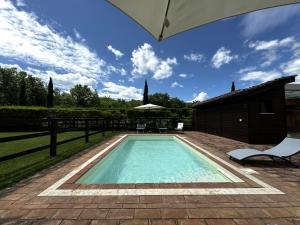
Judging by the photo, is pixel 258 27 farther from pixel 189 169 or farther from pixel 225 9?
pixel 225 9

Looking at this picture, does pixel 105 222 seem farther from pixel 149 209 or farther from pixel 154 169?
pixel 154 169

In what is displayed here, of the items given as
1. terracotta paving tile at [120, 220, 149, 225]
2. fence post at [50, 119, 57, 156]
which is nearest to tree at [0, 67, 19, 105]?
fence post at [50, 119, 57, 156]

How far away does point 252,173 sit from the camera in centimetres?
470

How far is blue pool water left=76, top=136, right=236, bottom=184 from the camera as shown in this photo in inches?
196

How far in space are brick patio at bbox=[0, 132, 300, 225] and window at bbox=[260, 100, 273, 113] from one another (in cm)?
723

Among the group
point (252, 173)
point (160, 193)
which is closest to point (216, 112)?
point (252, 173)

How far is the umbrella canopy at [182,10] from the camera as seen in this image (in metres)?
2.03

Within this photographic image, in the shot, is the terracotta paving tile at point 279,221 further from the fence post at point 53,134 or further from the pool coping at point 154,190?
the fence post at point 53,134

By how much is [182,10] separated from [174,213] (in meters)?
2.45

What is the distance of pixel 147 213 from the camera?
2.79 m

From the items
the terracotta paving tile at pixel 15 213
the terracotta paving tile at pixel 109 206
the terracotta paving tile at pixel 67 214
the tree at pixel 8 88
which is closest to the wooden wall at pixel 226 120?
the terracotta paving tile at pixel 109 206

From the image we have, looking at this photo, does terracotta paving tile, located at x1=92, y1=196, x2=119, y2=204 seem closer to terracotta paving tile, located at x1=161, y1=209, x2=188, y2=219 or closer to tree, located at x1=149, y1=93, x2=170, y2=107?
terracotta paving tile, located at x1=161, y1=209, x2=188, y2=219

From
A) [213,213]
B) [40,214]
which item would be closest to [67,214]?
[40,214]

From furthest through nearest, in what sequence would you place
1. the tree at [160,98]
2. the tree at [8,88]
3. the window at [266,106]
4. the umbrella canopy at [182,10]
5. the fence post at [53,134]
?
the tree at [160,98] < the tree at [8,88] < the window at [266,106] < the fence post at [53,134] < the umbrella canopy at [182,10]
